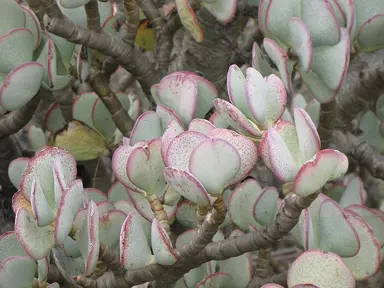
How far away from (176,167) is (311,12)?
0.83ft

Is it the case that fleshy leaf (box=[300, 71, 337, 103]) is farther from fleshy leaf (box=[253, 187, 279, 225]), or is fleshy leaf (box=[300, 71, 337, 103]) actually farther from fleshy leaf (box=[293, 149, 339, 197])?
fleshy leaf (box=[293, 149, 339, 197])

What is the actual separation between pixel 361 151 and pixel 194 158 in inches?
24.8

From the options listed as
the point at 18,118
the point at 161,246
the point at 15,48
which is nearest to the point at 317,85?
the point at 161,246

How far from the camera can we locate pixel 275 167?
66 centimetres

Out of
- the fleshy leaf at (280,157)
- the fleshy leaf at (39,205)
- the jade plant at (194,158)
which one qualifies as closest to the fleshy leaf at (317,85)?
the jade plant at (194,158)

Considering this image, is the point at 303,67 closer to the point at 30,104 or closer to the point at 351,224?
the point at 351,224

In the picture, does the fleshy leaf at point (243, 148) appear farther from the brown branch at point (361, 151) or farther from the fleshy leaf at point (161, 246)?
the brown branch at point (361, 151)

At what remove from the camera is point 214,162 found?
664 mm

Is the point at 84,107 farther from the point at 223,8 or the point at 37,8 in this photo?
the point at 223,8

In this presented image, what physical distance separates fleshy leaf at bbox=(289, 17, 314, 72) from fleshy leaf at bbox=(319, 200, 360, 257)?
152 mm

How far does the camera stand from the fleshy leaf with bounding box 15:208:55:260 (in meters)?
0.74

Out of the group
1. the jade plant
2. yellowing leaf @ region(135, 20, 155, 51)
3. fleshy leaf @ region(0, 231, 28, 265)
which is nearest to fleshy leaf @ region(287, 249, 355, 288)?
the jade plant

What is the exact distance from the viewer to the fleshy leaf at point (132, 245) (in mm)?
749

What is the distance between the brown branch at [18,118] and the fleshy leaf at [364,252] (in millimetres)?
537
